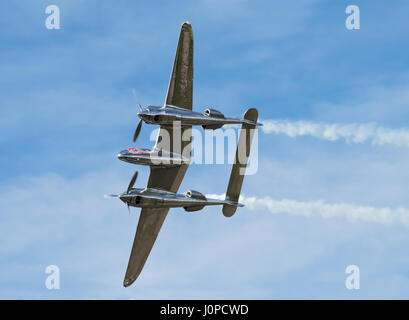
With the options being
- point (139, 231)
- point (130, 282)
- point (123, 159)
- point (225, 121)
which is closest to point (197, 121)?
point (225, 121)

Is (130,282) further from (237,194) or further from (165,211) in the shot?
(237,194)

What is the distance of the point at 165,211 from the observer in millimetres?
73562

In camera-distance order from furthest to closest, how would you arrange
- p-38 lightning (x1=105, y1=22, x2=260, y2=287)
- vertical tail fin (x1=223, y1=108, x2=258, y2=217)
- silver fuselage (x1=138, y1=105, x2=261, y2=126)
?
vertical tail fin (x1=223, y1=108, x2=258, y2=217), p-38 lightning (x1=105, y1=22, x2=260, y2=287), silver fuselage (x1=138, y1=105, x2=261, y2=126)

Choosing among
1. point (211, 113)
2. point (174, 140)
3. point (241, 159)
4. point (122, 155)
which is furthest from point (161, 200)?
point (211, 113)

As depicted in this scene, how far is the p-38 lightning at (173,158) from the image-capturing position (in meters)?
67.9

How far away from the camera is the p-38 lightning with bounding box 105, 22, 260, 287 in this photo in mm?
67875

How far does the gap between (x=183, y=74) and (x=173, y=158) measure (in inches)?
345

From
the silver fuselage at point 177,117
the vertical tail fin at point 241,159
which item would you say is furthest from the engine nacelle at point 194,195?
the silver fuselage at point 177,117

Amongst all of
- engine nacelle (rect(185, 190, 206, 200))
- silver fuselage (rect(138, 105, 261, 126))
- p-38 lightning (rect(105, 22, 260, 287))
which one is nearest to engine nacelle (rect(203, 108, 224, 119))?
p-38 lightning (rect(105, 22, 260, 287))

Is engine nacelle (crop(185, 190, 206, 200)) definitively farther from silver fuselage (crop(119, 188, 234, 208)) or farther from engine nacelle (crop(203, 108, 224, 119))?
engine nacelle (crop(203, 108, 224, 119))

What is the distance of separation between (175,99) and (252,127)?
27.7ft

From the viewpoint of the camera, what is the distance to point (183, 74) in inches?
2793

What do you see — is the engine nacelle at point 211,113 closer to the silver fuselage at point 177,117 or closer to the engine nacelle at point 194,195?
the silver fuselage at point 177,117

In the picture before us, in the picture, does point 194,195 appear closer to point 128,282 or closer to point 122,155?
point 122,155
